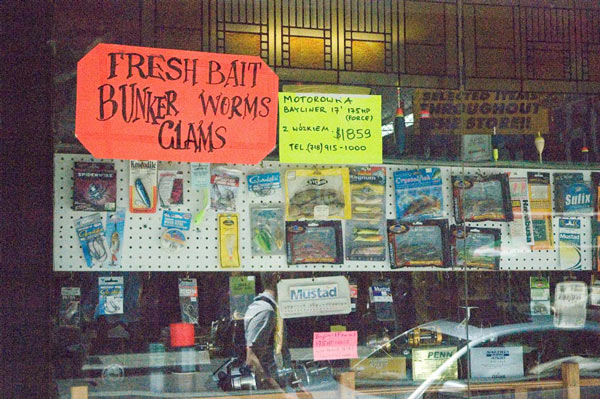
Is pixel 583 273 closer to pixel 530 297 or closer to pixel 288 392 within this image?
pixel 530 297

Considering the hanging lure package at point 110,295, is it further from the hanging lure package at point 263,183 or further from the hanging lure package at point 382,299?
the hanging lure package at point 382,299

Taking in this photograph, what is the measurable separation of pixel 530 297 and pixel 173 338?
186 cm

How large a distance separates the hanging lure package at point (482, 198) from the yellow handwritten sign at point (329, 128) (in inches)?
19.8

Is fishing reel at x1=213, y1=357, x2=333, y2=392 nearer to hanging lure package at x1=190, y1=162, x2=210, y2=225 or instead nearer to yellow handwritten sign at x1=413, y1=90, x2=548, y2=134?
hanging lure package at x1=190, y1=162, x2=210, y2=225

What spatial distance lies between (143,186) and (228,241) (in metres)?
0.47

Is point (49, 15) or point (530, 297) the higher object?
point (49, 15)

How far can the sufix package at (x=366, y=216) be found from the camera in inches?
155

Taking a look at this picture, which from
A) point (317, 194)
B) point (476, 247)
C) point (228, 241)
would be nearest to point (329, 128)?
point (317, 194)

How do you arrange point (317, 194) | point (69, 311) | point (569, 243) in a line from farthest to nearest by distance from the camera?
point (569, 243) → point (317, 194) → point (69, 311)

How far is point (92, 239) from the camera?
3.62 m

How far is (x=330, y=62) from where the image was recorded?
154 inches

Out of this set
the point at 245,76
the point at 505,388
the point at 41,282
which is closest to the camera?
the point at 41,282

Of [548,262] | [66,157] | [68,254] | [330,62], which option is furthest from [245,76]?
[548,262]

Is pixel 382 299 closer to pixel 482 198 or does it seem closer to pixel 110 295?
pixel 482 198
